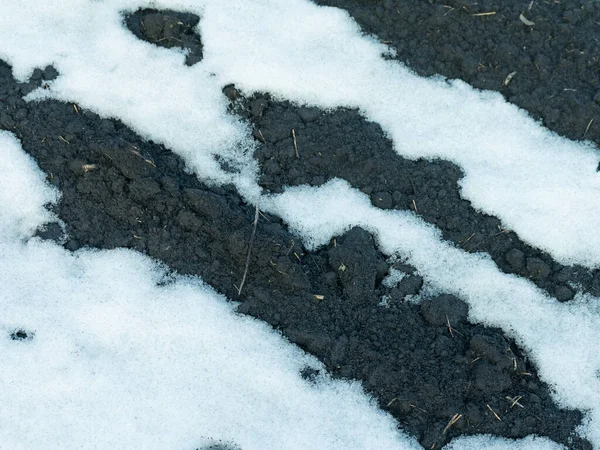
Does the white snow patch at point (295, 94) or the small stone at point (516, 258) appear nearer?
the small stone at point (516, 258)

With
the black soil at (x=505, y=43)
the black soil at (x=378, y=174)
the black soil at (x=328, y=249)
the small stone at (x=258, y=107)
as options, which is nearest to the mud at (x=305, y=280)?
the black soil at (x=328, y=249)

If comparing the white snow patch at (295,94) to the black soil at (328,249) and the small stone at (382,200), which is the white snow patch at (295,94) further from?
the small stone at (382,200)

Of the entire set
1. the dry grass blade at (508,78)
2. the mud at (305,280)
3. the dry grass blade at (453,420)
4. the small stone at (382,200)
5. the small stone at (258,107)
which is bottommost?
the dry grass blade at (453,420)

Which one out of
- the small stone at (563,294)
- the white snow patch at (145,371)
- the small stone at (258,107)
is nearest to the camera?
the white snow patch at (145,371)

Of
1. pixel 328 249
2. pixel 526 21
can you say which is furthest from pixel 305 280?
pixel 526 21

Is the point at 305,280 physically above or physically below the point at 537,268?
below

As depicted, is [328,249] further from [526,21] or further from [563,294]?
[526,21]

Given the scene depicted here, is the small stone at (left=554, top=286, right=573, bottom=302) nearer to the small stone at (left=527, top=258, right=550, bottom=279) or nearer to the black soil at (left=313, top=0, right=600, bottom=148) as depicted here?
the small stone at (left=527, top=258, right=550, bottom=279)

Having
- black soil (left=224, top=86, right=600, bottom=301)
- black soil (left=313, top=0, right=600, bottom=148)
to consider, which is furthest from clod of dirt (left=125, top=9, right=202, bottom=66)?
black soil (left=313, top=0, right=600, bottom=148)

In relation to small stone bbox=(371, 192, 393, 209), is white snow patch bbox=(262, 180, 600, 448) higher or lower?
lower

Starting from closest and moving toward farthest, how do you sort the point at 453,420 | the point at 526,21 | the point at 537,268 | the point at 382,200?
1. the point at 453,420
2. the point at 537,268
3. the point at 382,200
4. the point at 526,21
